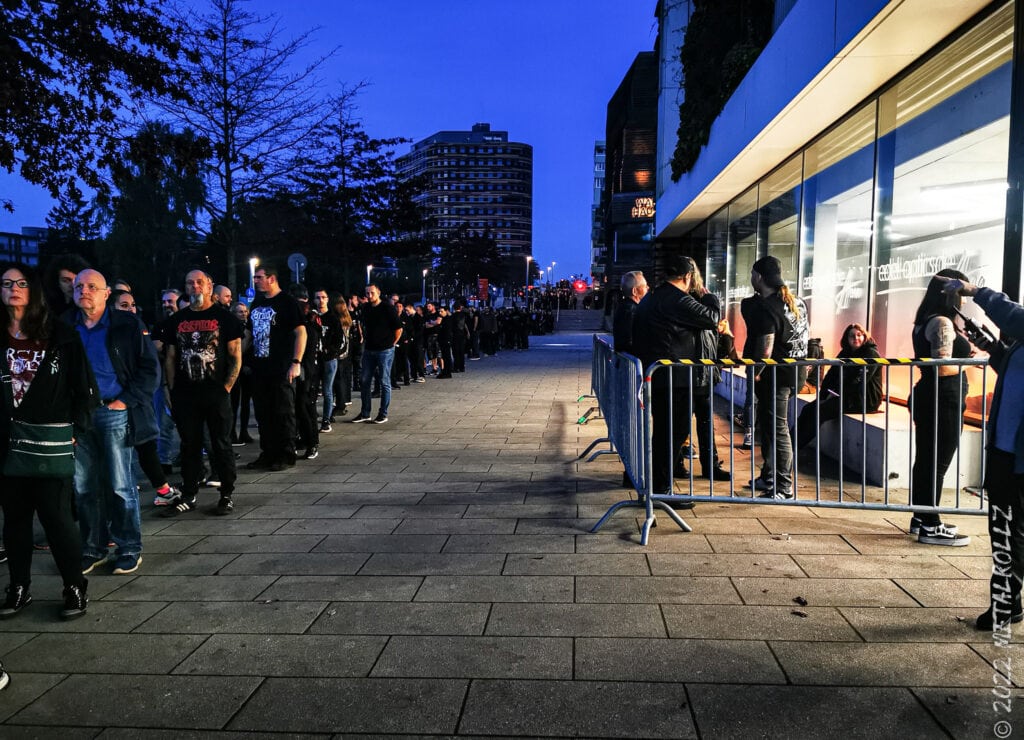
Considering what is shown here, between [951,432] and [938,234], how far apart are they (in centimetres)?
332

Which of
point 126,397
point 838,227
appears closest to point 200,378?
point 126,397

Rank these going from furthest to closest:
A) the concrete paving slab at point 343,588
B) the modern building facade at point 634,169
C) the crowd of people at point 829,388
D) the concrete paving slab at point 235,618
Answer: the modern building facade at point 634,169, the concrete paving slab at point 343,588, the concrete paving slab at point 235,618, the crowd of people at point 829,388

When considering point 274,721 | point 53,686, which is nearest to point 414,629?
point 274,721

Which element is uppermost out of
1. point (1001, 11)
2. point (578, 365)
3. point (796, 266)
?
point (1001, 11)

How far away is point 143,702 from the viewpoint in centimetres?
288

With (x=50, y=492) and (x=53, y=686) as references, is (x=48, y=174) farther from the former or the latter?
(x=53, y=686)

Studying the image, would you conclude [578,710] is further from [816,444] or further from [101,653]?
[816,444]

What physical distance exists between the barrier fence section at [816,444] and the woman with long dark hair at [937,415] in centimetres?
1

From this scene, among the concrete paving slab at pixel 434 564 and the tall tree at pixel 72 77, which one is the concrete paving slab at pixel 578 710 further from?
the tall tree at pixel 72 77

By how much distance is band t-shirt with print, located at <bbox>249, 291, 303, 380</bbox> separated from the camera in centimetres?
707

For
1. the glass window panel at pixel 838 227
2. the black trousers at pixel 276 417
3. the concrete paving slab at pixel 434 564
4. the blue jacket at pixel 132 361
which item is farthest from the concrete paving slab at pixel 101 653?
the glass window panel at pixel 838 227

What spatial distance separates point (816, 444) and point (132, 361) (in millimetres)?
4942

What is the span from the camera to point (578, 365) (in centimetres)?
2286

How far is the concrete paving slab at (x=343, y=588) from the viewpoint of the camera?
396cm
